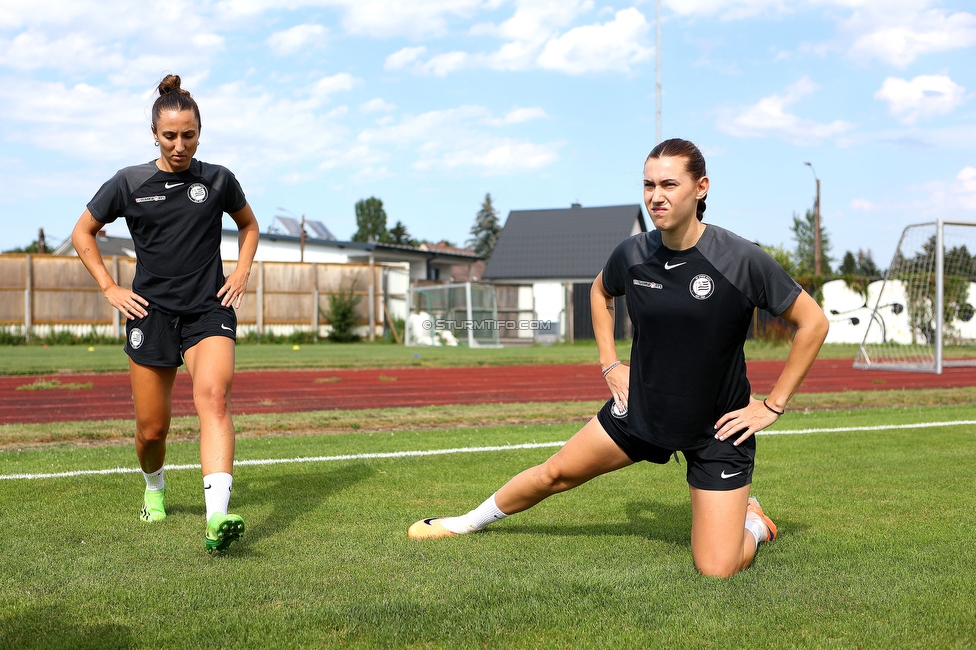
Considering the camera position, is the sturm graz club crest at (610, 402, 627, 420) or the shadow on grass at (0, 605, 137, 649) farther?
the sturm graz club crest at (610, 402, 627, 420)

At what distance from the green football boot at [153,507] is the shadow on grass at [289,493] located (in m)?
0.53

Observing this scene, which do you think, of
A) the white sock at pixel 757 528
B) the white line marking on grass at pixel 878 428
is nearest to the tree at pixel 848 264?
the white line marking on grass at pixel 878 428

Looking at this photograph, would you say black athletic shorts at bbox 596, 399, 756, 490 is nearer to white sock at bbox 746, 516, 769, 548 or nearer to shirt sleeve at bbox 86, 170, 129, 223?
white sock at bbox 746, 516, 769, 548

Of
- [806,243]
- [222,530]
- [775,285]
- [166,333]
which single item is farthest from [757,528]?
[806,243]

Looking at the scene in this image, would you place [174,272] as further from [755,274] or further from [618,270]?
[755,274]

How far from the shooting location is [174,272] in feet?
15.0

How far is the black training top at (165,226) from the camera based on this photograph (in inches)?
179

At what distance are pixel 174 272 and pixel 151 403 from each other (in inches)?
27.2

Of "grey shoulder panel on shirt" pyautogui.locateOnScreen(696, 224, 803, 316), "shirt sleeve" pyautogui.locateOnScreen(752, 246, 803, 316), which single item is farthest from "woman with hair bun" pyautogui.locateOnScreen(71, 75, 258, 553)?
"shirt sleeve" pyautogui.locateOnScreen(752, 246, 803, 316)

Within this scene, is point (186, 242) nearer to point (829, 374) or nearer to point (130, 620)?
point (130, 620)

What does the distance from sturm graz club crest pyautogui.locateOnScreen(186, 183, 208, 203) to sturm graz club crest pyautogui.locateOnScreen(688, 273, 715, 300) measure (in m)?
2.45

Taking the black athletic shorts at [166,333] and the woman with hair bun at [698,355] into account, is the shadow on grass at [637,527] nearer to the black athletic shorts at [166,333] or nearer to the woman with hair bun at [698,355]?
the woman with hair bun at [698,355]

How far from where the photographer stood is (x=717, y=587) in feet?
11.8

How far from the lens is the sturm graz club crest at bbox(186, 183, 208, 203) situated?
4.59 metres
